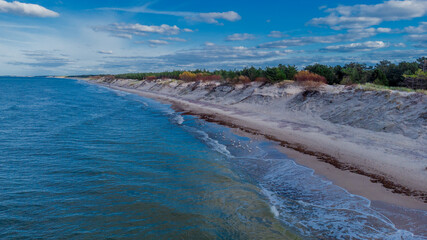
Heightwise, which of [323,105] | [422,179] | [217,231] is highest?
[323,105]

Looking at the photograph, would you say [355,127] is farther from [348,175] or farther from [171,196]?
[171,196]

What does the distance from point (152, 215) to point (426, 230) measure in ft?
23.2

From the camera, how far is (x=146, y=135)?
59.6ft

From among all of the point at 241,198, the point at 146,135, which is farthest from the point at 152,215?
the point at 146,135

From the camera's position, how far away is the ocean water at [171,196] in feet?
21.5

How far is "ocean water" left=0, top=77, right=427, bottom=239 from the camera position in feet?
21.5

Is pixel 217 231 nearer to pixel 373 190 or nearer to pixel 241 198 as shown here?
pixel 241 198

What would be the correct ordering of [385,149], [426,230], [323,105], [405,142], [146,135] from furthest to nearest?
[323,105], [146,135], [405,142], [385,149], [426,230]

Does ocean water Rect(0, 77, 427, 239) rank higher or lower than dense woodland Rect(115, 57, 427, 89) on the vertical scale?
lower

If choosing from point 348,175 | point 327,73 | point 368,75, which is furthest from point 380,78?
point 348,175

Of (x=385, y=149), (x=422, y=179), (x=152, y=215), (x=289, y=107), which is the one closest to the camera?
(x=152, y=215)

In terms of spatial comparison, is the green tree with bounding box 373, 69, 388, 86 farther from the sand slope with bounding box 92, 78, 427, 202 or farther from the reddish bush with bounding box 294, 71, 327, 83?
the sand slope with bounding box 92, 78, 427, 202

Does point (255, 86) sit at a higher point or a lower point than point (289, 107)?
higher

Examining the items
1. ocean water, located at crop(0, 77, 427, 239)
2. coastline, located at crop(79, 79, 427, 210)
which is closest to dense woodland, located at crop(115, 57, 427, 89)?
coastline, located at crop(79, 79, 427, 210)
